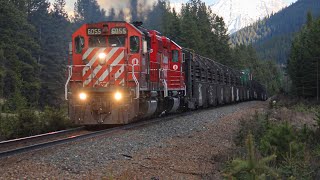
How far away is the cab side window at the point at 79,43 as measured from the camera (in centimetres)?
1435

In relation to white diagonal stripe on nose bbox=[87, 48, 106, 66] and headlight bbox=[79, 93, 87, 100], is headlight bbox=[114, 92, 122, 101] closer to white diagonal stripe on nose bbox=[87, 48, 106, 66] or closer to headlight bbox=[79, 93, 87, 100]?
headlight bbox=[79, 93, 87, 100]

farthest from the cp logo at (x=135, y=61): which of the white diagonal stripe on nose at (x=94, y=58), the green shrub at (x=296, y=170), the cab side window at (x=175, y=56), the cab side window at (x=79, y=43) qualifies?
the green shrub at (x=296, y=170)

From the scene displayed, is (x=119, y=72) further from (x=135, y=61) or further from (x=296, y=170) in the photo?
(x=296, y=170)

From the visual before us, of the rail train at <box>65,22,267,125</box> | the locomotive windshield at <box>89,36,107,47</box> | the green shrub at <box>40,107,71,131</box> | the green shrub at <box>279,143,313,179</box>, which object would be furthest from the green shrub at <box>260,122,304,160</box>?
the green shrub at <box>40,107,71,131</box>

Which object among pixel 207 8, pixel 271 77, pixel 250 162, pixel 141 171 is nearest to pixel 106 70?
pixel 141 171

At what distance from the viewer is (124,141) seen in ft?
33.6

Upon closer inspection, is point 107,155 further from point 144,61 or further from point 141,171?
point 144,61

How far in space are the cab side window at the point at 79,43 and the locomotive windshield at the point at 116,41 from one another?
1031 mm

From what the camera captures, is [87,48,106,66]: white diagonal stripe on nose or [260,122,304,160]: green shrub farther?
[87,48,106,66]: white diagonal stripe on nose

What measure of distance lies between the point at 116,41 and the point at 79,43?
Answer: 137cm

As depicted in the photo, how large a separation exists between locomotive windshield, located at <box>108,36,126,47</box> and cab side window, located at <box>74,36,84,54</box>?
3.38 ft

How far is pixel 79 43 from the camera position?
47.3ft

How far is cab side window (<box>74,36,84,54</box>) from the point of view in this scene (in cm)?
1435

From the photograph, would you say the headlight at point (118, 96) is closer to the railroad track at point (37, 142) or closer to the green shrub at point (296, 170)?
the railroad track at point (37, 142)
